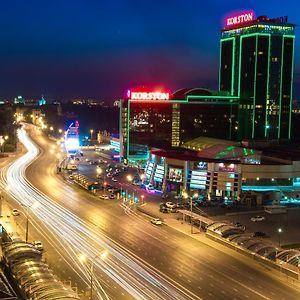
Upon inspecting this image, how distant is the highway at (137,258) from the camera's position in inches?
1537

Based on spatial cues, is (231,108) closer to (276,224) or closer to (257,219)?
(257,219)

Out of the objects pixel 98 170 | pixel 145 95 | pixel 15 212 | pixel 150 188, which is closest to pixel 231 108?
pixel 145 95

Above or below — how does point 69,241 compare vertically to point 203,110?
below

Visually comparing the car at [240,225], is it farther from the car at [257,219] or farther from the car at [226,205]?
the car at [226,205]

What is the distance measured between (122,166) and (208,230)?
53.3 metres

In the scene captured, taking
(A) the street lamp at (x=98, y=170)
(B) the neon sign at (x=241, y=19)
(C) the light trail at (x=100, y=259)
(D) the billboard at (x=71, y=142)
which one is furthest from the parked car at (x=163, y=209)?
(B) the neon sign at (x=241, y=19)

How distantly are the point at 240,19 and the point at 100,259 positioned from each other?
90.4 meters

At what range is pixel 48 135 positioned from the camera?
181 m

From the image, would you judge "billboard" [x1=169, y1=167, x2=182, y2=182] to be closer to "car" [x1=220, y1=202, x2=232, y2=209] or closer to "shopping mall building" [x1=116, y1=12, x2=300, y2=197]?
"shopping mall building" [x1=116, y1=12, x2=300, y2=197]

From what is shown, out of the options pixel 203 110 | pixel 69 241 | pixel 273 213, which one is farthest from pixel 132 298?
pixel 203 110

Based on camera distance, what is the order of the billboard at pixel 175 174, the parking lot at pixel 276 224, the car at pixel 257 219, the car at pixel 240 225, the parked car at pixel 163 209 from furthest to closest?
the billboard at pixel 175 174
the parked car at pixel 163 209
the car at pixel 257 219
the car at pixel 240 225
the parking lot at pixel 276 224

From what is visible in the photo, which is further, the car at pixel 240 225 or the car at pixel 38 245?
the car at pixel 240 225

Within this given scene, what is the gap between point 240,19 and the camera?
123 meters

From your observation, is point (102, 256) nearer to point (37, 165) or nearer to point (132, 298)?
point (132, 298)
